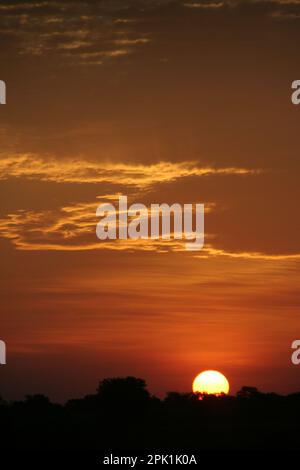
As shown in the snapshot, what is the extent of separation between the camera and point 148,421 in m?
90.4

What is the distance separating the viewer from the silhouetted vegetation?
265 ft

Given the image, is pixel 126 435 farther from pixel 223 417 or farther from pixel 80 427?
pixel 223 417

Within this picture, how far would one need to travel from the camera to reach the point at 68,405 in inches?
3861

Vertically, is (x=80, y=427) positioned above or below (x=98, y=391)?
below

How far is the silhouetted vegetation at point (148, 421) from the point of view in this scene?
80.7m
